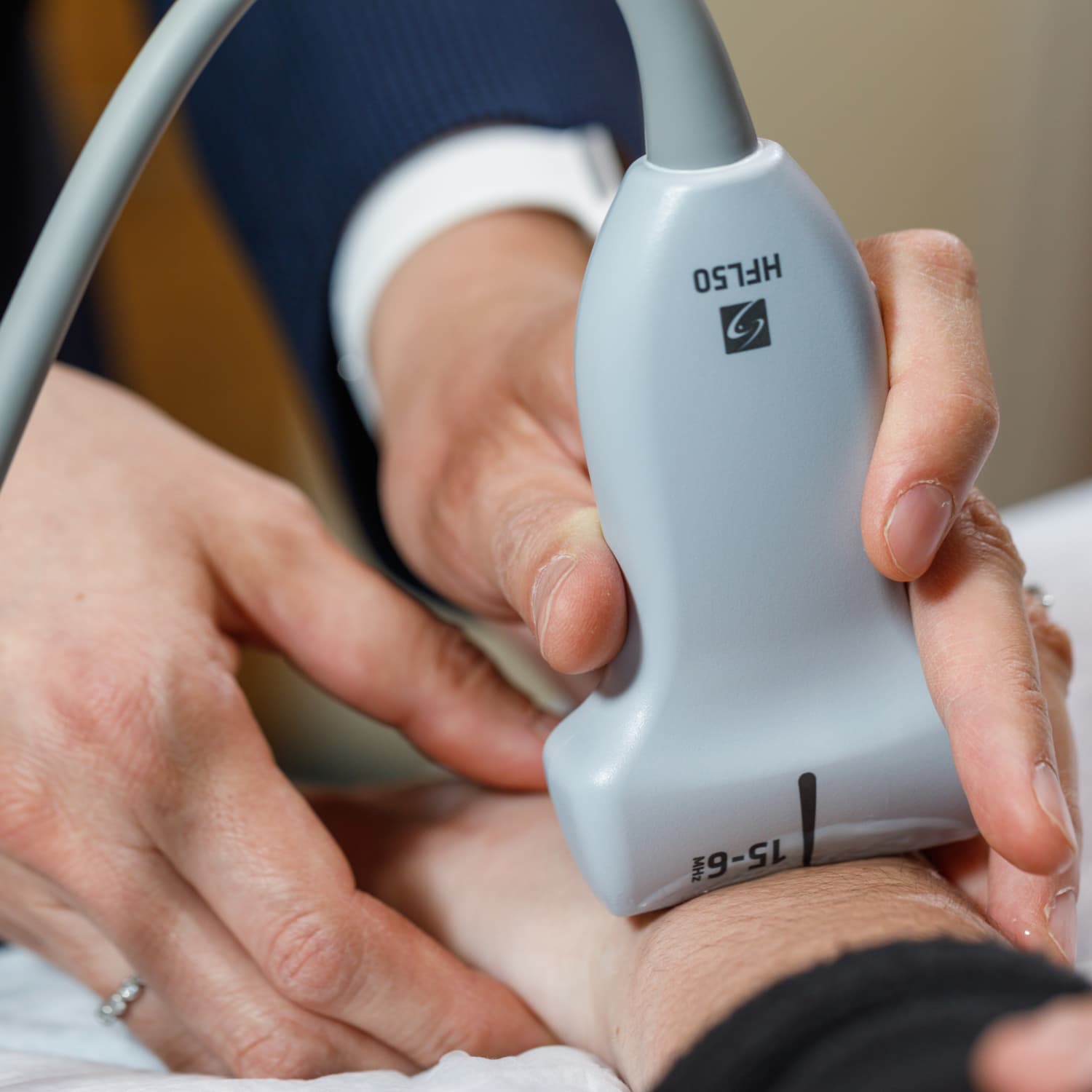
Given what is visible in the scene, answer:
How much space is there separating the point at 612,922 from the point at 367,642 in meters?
0.17

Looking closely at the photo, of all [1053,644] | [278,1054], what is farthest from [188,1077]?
[1053,644]

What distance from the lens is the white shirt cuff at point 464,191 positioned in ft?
2.68

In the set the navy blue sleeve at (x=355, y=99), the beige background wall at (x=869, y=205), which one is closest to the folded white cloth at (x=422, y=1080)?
the navy blue sleeve at (x=355, y=99)

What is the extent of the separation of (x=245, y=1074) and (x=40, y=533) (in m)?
0.24

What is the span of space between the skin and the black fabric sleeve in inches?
3.5

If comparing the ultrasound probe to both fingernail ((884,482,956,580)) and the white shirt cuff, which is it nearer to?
fingernail ((884,482,956,580))

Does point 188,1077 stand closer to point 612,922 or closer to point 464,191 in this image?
point 612,922

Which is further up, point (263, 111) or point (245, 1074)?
point (263, 111)

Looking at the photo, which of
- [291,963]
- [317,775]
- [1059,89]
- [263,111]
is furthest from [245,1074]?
[1059,89]

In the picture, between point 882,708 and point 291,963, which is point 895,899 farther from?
point 291,963

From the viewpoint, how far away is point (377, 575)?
25.1 inches

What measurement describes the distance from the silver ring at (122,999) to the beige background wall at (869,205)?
1.18 metres

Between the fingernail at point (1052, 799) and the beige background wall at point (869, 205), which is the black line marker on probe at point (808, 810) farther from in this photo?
the beige background wall at point (869, 205)

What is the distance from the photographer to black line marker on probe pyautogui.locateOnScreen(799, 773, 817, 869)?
1.47 feet
